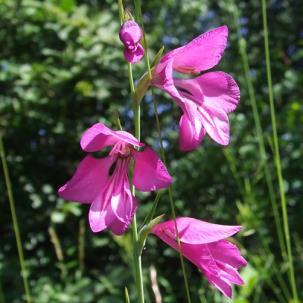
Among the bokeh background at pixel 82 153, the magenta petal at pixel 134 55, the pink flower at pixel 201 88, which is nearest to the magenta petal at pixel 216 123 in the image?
the pink flower at pixel 201 88

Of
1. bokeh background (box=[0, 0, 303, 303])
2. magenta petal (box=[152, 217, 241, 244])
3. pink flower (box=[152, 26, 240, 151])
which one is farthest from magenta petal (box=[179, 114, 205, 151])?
bokeh background (box=[0, 0, 303, 303])

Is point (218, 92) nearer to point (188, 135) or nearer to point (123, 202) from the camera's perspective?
point (188, 135)

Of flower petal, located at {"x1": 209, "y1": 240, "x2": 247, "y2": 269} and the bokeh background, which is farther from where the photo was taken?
the bokeh background

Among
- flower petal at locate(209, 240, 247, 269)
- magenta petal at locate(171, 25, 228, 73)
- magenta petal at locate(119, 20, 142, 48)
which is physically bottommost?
flower petal at locate(209, 240, 247, 269)

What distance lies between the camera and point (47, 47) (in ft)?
8.31

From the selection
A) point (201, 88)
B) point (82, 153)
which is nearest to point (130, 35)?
point (201, 88)

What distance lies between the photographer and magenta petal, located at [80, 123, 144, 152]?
745 mm

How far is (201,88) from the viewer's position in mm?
812

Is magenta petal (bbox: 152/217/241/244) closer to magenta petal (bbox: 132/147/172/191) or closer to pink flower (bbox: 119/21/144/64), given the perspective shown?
magenta petal (bbox: 132/147/172/191)

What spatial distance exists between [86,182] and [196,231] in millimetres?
156

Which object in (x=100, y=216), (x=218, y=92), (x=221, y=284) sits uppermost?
(x=218, y=92)

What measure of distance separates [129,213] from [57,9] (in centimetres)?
180

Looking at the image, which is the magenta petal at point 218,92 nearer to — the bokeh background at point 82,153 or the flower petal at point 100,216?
the flower petal at point 100,216

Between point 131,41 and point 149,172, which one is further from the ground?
point 131,41
